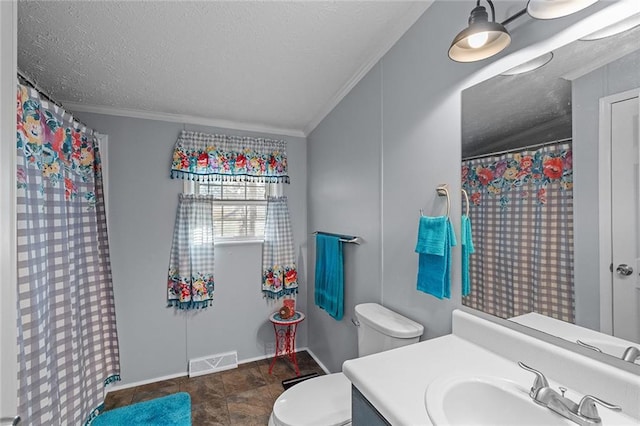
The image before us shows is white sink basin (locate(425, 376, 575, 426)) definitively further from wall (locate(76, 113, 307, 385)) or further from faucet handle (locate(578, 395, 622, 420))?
wall (locate(76, 113, 307, 385))

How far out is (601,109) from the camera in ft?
2.72

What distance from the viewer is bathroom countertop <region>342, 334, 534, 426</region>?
790 mm

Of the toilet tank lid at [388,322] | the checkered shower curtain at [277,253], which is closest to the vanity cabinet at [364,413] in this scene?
the toilet tank lid at [388,322]

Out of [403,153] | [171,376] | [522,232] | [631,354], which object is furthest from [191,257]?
[631,354]

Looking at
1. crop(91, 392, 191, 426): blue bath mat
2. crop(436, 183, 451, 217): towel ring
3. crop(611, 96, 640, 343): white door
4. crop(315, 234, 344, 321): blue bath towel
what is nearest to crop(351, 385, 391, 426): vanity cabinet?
crop(611, 96, 640, 343): white door

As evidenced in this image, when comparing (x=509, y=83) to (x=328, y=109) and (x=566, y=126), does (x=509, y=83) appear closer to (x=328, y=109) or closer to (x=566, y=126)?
(x=566, y=126)

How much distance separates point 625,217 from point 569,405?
0.52 metres

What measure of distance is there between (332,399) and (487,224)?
43.9 inches

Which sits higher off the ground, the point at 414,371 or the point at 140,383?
the point at 414,371

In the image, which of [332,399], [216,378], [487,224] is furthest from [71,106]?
[487,224]

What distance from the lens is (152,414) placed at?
6.61 feet

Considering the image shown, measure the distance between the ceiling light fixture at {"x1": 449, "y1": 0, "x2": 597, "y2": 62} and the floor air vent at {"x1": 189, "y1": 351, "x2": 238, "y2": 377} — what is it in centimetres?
281

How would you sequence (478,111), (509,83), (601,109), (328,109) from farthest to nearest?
(328,109) < (478,111) < (509,83) < (601,109)

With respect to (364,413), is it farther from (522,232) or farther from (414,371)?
(522,232)
